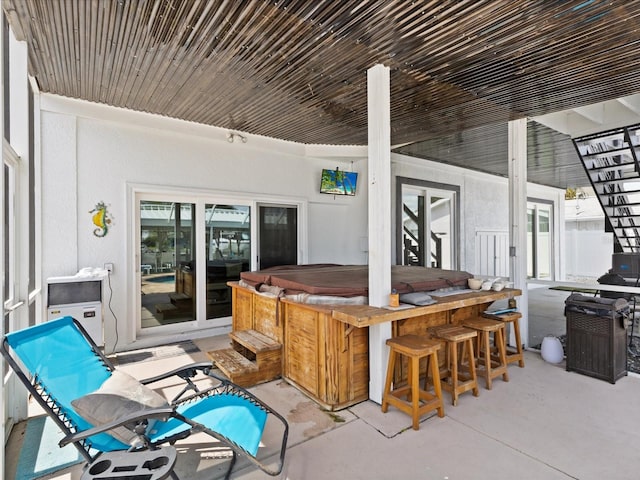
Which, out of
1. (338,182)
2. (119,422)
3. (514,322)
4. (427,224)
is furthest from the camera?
(427,224)

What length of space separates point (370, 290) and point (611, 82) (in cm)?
320

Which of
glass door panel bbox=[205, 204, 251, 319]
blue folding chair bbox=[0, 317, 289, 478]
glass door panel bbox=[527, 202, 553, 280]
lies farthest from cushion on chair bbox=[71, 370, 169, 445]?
glass door panel bbox=[527, 202, 553, 280]

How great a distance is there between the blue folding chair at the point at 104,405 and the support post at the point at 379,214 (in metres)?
1.15

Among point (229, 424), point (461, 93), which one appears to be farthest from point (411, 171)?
point (229, 424)

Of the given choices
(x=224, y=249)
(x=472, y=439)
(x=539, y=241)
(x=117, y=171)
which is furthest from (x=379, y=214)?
(x=539, y=241)

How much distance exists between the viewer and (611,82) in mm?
3455

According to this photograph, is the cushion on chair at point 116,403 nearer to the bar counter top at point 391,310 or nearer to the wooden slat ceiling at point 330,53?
the bar counter top at point 391,310

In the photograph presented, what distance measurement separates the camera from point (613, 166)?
5461 millimetres

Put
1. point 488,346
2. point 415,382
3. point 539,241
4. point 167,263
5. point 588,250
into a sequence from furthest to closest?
point 588,250 → point 539,241 → point 167,263 → point 488,346 → point 415,382

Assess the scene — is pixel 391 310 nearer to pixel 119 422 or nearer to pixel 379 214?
pixel 379 214

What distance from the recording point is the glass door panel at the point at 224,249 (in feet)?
17.6

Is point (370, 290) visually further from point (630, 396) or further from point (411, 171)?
point (411, 171)

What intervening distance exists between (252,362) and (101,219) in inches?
107

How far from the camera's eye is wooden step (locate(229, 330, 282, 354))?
3.54 metres
